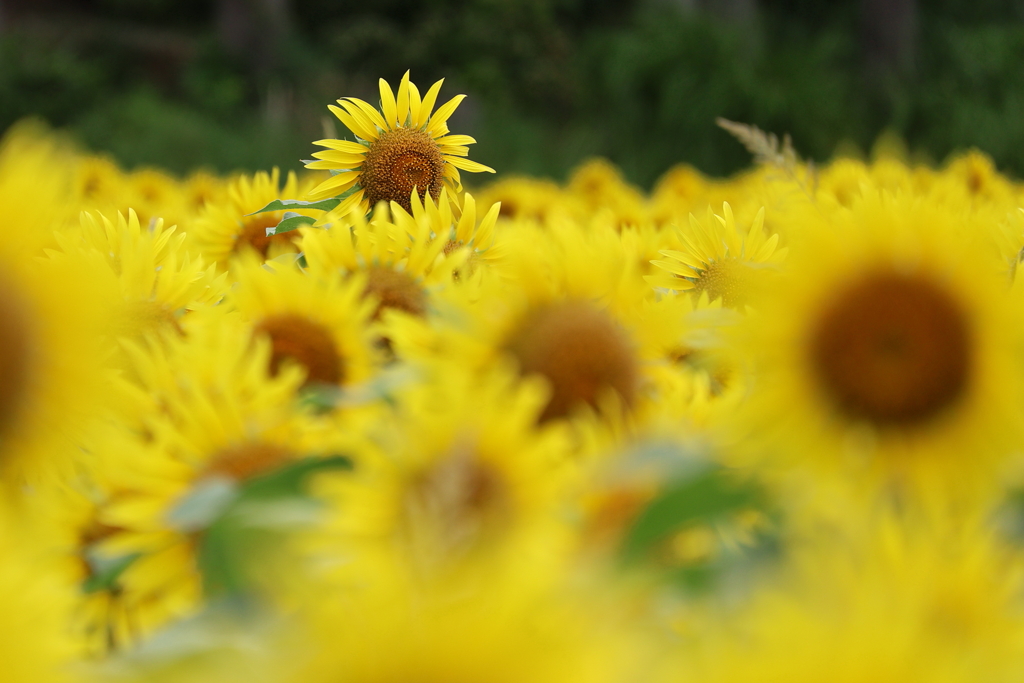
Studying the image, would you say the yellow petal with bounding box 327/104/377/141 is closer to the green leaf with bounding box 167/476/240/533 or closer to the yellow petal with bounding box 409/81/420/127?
the yellow petal with bounding box 409/81/420/127

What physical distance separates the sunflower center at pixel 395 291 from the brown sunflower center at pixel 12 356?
46 centimetres

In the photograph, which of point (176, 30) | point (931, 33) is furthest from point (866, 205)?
point (176, 30)

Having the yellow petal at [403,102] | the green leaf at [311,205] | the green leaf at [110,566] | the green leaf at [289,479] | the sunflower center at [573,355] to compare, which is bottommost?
the green leaf at [110,566]

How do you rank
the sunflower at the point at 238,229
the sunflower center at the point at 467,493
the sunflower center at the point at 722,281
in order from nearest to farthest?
the sunflower center at the point at 467,493
the sunflower center at the point at 722,281
the sunflower at the point at 238,229

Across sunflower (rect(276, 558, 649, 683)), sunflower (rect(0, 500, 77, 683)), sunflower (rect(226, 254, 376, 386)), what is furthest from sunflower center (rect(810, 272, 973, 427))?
sunflower (rect(0, 500, 77, 683))

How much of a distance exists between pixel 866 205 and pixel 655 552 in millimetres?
432

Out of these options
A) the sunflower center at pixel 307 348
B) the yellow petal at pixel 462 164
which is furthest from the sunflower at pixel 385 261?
the yellow petal at pixel 462 164

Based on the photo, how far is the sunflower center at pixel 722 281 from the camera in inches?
61.5

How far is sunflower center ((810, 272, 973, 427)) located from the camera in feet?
2.69

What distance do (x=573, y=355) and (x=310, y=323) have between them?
0.33 meters

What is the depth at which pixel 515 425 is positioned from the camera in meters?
0.76

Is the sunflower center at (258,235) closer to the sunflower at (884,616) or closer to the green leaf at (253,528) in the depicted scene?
the green leaf at (253,528)

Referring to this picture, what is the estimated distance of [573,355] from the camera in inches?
37.4

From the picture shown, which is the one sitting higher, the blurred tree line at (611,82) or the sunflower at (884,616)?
the blurred tree line at (611,82)
